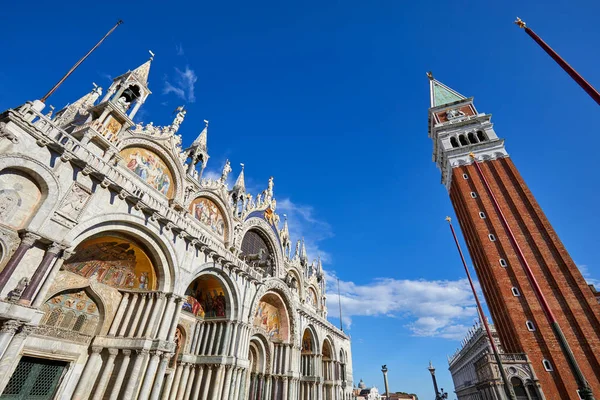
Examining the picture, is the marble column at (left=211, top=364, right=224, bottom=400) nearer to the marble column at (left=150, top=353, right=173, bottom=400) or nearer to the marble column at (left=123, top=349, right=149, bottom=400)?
the marble column at (left=150, top=353, right=173, bottom=400)

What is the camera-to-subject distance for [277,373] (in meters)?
21.0

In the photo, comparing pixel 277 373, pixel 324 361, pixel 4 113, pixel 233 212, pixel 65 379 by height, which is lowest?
pixel 65 379

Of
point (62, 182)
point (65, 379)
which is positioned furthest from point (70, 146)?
point (65, 379)

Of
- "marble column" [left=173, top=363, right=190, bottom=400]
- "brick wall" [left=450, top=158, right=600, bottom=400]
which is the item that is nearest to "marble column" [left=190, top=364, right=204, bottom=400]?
"marble column" [left=173, top=363, right=190, bottom=400]

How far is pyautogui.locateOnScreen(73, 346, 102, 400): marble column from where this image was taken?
10.8 metres

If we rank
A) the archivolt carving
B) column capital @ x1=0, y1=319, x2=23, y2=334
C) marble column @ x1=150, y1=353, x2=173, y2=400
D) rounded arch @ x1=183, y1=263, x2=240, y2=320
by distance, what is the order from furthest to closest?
the archivolt carving < rounded arch @ x1=183, y1=263, x2=240, y2=320 < marble column @ x1=150, y1=353, x2=173, y2=400 < column capital @ x1=0, y1=319, x2=23, y2=334

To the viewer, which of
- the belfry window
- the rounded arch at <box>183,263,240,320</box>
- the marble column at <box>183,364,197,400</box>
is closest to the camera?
the marble column at <box>183,364,197,400</box>

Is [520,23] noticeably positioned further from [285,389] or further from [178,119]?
[285,389]

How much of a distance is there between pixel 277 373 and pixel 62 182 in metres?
18.6

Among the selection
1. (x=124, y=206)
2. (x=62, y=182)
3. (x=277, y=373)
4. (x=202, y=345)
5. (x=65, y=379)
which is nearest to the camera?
(x=62, y=182)

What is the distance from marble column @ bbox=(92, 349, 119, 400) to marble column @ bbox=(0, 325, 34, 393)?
12.2 feet

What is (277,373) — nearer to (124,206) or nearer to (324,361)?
(324,361)

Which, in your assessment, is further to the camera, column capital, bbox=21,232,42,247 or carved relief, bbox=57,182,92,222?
carved relief, bbox=57,182,92,222

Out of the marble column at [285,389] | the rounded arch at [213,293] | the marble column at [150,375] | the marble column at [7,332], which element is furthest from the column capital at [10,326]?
the marble column at [285,389]
